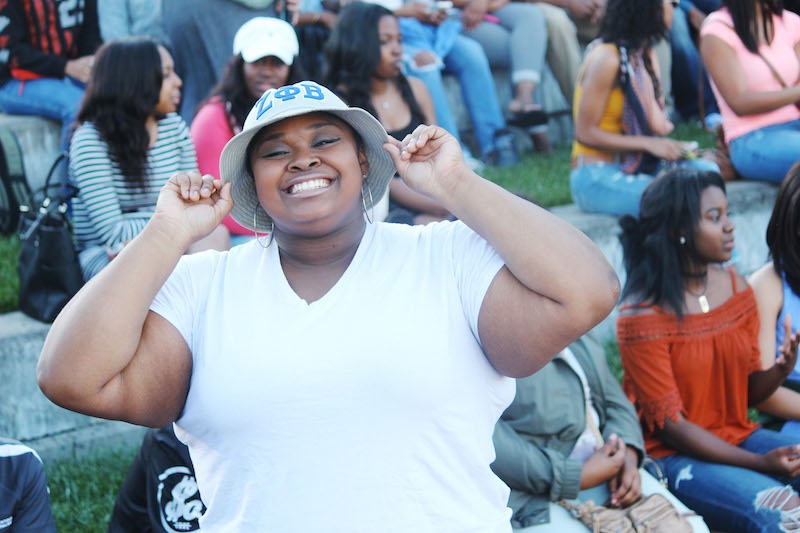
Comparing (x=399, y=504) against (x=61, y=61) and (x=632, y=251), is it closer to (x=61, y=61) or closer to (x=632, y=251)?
(x=632, y=251)

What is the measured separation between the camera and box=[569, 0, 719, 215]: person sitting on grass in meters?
5.11


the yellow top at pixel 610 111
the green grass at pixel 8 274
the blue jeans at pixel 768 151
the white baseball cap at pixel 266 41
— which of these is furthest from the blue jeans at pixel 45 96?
the blue jeans at pixel 768 151

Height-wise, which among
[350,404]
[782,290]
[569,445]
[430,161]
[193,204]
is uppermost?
[430,161]

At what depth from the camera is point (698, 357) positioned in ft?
11.4

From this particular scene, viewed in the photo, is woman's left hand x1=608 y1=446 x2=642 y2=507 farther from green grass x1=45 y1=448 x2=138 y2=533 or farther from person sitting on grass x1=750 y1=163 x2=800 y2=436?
green grass x1=45 y1=448 x2=138 y2=533

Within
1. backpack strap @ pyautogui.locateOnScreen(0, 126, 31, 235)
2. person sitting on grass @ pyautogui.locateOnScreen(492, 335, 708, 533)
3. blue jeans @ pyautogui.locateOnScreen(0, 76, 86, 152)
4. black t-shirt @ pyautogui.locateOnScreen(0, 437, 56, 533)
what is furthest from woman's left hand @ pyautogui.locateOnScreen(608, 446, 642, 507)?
blue jeans @ pyautogui.locateOnScreen(0, 76, 86, 152)

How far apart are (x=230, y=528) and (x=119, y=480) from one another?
Result: 1.94 metres

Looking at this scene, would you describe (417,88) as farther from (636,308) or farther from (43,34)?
(636,308)

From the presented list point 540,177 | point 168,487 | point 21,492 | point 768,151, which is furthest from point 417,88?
point 21,492

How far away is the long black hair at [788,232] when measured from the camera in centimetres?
373

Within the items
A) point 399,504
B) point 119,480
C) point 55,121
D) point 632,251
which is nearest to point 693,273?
point 632,251

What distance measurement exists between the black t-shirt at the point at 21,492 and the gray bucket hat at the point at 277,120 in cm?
86

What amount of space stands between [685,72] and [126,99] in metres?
5.26

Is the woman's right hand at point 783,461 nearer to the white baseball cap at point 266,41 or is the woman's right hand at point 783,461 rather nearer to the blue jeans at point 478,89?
the white baseball cap at point 266,41
